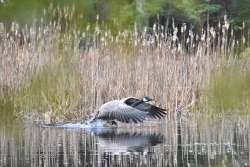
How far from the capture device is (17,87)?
42.9 feet

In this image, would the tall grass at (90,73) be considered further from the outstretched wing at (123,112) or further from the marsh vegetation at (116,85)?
the outstretched wing at (123,112)

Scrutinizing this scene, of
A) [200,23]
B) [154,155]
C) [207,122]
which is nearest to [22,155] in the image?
[154,155]

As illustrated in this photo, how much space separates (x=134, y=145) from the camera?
32.6ft

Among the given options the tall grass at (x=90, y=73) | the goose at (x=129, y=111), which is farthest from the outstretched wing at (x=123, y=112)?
the tall grass at (x=90, y=73)

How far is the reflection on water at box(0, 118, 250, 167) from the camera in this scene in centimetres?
867

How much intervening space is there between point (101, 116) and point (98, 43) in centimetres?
228

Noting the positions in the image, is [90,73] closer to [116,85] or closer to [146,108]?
[116,85]

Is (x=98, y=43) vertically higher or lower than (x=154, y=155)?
higher

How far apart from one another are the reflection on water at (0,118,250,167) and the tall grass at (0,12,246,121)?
82 centimetres

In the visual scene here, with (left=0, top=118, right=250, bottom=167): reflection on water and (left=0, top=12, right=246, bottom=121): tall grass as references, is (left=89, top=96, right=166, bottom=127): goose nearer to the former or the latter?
(left=0, top=118, right=250, bottom=167): reflection on water

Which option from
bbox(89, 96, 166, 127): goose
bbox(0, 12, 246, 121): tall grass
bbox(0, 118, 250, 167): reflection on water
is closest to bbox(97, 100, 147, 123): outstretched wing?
bbox(89, 96, 166, 127): goose

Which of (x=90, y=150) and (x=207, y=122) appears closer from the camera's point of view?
(x=90, y=150)

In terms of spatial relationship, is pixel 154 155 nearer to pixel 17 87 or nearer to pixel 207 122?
pixel 207 122

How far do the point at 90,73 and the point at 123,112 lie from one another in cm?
152
